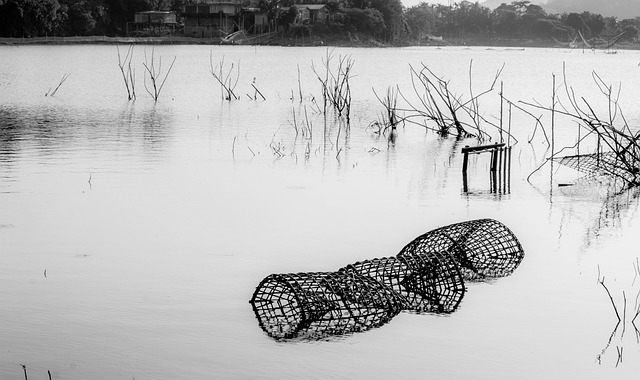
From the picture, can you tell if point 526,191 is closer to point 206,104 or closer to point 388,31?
point 206,104

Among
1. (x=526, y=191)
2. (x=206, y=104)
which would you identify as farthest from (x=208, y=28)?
(x=526, y=191)

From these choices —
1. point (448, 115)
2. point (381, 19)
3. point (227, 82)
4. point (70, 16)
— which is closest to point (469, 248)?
point (448, 115)

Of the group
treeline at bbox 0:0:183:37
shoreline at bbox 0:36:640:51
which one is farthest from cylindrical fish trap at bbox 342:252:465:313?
treeline at bbox 0:0:183:37

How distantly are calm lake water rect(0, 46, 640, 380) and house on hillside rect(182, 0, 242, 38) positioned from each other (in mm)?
92742

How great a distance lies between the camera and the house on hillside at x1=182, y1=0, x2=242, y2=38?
354 feet

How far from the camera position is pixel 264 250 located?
762cm

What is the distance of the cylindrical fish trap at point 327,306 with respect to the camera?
5.36m

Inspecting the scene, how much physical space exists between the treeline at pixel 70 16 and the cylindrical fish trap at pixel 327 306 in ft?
265

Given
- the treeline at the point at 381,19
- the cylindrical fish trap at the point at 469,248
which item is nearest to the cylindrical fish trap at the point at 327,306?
the cylindrical fish trap at the point at 469,248

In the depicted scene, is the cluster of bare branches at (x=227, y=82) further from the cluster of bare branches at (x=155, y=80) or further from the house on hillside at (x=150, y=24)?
the house on hillside at (x=150, y=24)

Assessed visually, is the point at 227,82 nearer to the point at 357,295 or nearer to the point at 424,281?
the point at 424,281

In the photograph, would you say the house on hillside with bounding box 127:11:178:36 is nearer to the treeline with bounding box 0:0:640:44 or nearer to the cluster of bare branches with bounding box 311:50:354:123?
the treeline with bounding box 0:0:640:44

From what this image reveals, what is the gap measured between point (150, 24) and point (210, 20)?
25.9ft

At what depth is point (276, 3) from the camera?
10900 cm
